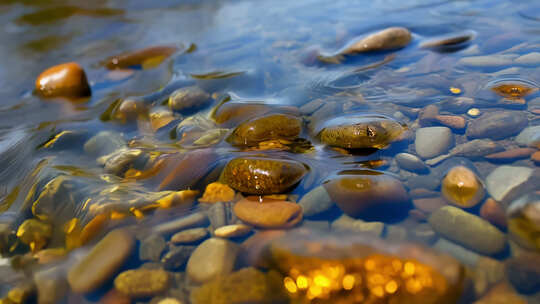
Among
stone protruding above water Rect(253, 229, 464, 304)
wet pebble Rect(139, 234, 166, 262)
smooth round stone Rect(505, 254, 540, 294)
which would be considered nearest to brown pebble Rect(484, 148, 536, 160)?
smooth round stone Rect(505, 254, 540, 294)

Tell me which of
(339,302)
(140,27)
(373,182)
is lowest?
(339,302)

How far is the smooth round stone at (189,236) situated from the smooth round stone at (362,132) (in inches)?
32.4

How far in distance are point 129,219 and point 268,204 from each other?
618mm

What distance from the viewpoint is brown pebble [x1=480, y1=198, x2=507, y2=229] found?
1.26 metres

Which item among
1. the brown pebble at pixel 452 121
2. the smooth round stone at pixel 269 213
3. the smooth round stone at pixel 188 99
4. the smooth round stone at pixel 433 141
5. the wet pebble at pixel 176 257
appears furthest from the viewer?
the smooth round stone at pixel 188 99

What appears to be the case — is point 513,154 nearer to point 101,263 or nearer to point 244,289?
point 244,289

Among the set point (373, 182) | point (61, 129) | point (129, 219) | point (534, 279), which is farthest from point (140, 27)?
point (534, 279)

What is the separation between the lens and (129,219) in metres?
1.55

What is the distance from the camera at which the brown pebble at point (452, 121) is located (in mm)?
1854

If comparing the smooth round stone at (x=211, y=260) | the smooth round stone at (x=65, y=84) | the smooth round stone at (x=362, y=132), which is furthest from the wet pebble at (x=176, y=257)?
the smooth round stone at (x=65, y=84)

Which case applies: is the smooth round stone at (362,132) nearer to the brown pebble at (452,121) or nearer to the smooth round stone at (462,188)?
the brown pebble at (452,121)

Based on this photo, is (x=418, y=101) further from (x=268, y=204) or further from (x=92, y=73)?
(x=92, y=73)

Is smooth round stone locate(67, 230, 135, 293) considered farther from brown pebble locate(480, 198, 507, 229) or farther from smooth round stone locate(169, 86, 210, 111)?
brown pebble locate(480, 198, 507, 229)

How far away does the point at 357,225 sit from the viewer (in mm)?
1373
